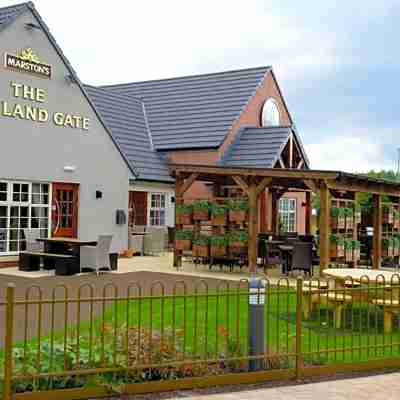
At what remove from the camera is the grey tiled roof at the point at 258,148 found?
2611 centimetres

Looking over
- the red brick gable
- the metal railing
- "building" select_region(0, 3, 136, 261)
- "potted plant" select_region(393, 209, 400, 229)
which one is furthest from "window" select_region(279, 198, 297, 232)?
the metal railing

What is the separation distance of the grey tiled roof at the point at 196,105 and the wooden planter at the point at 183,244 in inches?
318

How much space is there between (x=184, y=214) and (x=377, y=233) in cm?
592

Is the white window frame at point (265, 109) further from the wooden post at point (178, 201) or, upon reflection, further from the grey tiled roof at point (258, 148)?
the wooden post at point (178, 201)

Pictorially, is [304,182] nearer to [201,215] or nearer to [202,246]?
[201,215]

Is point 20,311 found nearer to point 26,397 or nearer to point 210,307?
point 210,307

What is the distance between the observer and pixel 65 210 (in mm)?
19906

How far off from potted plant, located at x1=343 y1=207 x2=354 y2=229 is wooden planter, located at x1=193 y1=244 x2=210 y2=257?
3.70 m

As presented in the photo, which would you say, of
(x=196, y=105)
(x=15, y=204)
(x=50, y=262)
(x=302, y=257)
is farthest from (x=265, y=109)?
(x=50, y=262)

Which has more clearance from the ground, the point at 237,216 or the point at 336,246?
the point at 237,216

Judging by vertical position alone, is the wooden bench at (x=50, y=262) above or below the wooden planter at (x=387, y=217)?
below

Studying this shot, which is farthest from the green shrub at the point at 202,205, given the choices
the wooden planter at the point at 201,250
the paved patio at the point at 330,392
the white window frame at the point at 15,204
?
the paved patio at the point at 330,392

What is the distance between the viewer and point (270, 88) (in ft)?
98.0

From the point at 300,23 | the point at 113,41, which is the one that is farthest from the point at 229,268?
the point at 300,23
